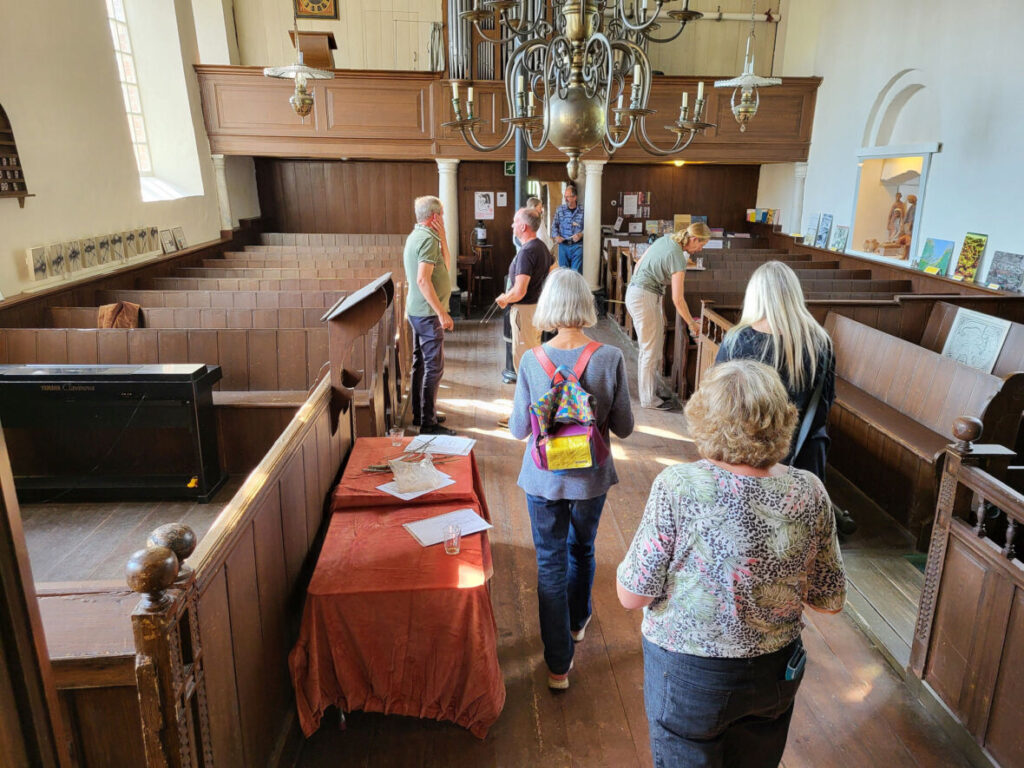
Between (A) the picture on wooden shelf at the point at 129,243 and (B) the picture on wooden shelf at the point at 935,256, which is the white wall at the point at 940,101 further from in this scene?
(A) the picture on wooden shelf at the point at 129,243

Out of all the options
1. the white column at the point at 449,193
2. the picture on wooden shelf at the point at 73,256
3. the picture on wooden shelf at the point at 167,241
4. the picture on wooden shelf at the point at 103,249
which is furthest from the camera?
the white column at the point at 449,193

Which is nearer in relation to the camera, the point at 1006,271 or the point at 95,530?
the point at 95,530

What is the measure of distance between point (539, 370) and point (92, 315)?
427 centimetres

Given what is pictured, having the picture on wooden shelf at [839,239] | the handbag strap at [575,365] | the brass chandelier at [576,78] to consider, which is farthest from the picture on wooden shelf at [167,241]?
the picture on wooden shelf at [839,239]

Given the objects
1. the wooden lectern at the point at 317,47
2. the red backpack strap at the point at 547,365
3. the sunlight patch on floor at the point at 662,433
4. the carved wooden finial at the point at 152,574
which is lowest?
the sunlight patch on floor at the point at 662,433

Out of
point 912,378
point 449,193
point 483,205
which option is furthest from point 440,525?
point 483,205

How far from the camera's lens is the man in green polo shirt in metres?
4.44

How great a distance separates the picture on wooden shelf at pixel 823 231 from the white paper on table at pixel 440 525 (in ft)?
24.9

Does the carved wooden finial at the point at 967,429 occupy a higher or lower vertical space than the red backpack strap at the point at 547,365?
lower

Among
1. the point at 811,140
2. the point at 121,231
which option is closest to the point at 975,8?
the point at 811,140

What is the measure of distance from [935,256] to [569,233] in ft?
13.7

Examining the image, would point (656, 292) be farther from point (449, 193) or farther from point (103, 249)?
point (103, 249)

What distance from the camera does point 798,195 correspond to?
9.24 metres

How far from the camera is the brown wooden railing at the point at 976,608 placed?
6.61 ft
